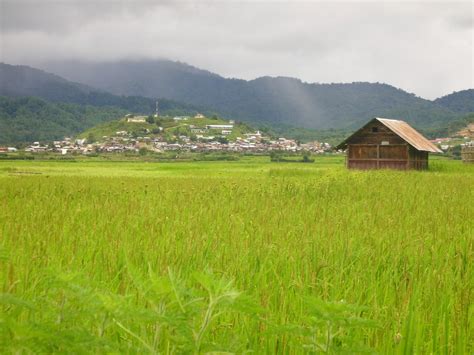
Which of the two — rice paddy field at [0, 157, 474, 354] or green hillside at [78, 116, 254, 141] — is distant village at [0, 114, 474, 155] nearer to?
green hillside at [78, 116, 254, 141]

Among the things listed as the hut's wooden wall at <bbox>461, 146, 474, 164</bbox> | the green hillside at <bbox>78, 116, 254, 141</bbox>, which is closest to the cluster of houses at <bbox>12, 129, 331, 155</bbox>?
the green hillside at <bbox>78, 116, 254, 141</bbox>

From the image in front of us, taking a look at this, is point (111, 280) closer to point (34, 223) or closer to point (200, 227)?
point (200, 227)

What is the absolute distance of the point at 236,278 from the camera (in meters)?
4.68

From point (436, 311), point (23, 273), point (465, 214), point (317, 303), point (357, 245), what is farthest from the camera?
point (465, 214)

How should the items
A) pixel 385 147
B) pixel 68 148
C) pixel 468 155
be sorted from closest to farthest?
pixel 385 147 < pixel 468 155 < pixel 68 148

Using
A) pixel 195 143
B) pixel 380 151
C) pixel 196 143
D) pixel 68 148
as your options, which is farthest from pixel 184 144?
pixel 380 151

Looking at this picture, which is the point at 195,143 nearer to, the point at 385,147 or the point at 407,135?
the point at 385,147

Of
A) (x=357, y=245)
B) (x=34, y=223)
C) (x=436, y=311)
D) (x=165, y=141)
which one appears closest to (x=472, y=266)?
(x=357, y=245)

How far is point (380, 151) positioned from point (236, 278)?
3584cm

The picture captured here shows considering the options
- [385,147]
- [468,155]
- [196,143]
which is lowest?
[468,155]

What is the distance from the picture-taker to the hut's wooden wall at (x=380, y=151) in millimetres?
37875

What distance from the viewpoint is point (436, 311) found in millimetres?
3877

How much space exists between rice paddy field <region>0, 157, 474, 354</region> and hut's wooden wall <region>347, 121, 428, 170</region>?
26.4 metres

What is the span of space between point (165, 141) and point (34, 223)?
14842cm
